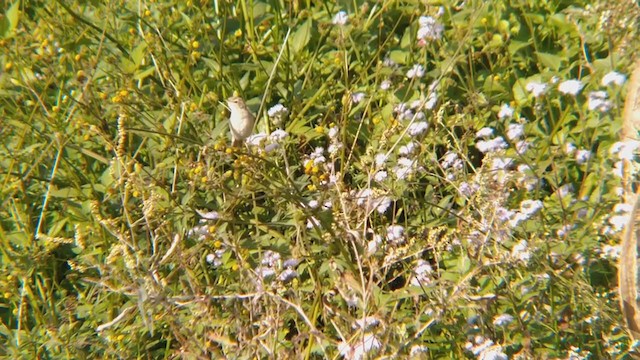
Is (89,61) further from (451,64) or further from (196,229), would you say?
(451,64)

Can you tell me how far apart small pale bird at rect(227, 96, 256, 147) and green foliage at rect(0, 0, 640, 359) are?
8 centimetres

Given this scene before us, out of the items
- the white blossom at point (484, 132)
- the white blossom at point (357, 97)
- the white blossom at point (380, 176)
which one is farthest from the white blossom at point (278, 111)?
the white blossom at point (484, 132)

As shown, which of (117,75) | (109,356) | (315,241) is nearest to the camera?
(109,356)

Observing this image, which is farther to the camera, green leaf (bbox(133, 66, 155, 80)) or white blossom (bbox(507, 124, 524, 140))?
green leaf (bbox(133, 66, 155, 80))

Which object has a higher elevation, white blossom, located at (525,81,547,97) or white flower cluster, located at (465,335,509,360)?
white blossom, located at (525,81,547,97)

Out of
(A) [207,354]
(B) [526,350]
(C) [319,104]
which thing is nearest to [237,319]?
(A) [207,354]

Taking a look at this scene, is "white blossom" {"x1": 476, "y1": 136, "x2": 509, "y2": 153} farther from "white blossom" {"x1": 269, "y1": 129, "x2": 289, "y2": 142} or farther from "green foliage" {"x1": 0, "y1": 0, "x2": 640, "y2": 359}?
"white blossom" {"x1": 269, "y1": 129, "x2": 289, "y2": 142}

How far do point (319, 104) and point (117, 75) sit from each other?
71cm

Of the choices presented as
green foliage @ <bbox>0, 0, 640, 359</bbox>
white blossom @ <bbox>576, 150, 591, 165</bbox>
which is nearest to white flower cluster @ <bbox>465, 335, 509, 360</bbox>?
green foliage @ <bbox>0, 0, 640, 359</bbox>

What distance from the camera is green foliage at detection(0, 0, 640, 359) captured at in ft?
7.69

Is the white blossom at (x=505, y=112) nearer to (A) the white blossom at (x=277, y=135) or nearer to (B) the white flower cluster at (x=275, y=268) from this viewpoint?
(A) the white blossom at (x=277, y=135)

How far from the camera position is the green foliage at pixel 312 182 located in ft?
7.69

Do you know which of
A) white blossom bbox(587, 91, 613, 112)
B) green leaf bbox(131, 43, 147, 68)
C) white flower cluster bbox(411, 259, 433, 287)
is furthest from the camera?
green leaf bbox(131, 43, 147, 68)

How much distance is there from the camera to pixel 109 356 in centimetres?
246
